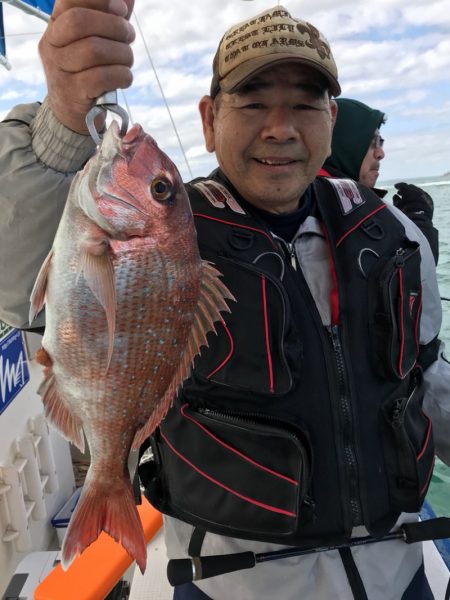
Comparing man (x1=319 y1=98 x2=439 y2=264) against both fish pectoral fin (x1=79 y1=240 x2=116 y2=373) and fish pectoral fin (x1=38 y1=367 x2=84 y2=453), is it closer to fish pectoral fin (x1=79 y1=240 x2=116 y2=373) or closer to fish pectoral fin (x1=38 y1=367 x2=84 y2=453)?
fish pectoral fin (x1=79 y1=240 x2=116 y2=373)

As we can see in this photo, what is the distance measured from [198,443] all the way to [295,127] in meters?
1.23

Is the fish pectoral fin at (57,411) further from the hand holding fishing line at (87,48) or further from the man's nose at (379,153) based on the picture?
the man's nose at (379,153)

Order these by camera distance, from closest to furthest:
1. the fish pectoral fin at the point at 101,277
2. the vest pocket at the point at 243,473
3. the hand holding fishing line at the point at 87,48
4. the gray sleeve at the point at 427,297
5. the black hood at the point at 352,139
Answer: the hand holding fishing line at the point at 87,48 → the fish pectoral fin at the point at 101,277 → the vest pocket at the point at 243,473 → the gray sleeve at the point at 427,297 → the black hood at the point at 352,139

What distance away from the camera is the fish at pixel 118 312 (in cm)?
134

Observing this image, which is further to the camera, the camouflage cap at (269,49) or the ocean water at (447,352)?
the ocean water at (447,352)

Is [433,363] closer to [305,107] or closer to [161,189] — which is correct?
[305,107]

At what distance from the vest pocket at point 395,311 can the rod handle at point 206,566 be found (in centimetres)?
83

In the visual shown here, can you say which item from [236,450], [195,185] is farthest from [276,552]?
[195,185]

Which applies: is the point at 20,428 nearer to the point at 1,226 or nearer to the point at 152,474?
the point at 152,474

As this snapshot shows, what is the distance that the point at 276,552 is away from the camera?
5.92 feet

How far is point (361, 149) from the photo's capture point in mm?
3990

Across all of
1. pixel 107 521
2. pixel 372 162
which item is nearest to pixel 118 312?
pixel 107 521

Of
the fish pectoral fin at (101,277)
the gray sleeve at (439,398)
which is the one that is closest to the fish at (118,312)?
the fish pectoral fin at (101,277)

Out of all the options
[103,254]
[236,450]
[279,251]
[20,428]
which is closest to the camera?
[103,254]
